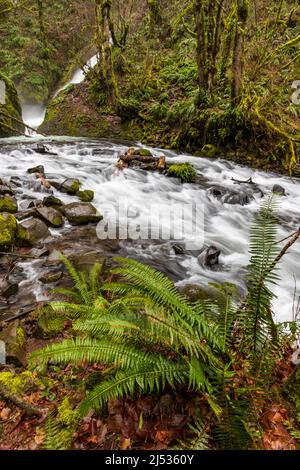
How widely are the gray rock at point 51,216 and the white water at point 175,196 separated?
1.08 meters

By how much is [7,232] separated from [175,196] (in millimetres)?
4794

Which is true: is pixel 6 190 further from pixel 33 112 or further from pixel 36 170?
pixel 33 112

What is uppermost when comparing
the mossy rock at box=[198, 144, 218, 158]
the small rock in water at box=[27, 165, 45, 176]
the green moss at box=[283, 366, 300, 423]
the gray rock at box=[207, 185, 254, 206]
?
the mossy rock at box=[198, 144, 218, 158]

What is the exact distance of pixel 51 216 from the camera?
622 cm

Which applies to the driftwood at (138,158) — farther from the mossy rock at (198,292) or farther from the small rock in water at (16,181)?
the mossy rock at (198,292)

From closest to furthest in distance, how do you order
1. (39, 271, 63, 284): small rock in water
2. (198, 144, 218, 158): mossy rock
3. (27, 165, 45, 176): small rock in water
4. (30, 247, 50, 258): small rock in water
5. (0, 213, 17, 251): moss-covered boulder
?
1. (39, 271, 63, 284): small rock in water
2. (0, 213, 17, 251): moss-covered boulder
3. (30, 247, 50, 258): small rock in water
4. (27, 165, 45, 176): small rock in water
5. (198, 144, 218, 158): mossy rock

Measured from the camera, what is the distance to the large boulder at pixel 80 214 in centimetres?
643

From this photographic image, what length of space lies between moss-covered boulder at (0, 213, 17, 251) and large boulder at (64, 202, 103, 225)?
1303 millimetres

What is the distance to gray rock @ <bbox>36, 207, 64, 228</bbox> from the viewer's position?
6.15 meters

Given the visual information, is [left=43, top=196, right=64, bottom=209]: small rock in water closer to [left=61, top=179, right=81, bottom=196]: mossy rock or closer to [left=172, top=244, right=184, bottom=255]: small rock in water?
[left=61, top=179, right=81, bottom=196]: mossy rock

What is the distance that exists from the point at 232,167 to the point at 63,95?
1076 centimetres

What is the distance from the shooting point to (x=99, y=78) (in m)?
15.3

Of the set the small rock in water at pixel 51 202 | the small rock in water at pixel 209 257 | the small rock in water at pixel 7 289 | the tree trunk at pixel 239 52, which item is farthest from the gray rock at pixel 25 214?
the tree trunk at pixel 239 52

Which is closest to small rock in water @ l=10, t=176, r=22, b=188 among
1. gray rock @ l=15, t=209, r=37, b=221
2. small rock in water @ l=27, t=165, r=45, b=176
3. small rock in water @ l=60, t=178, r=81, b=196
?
small rock in water @ l=27, t=165, r=45, b=176
